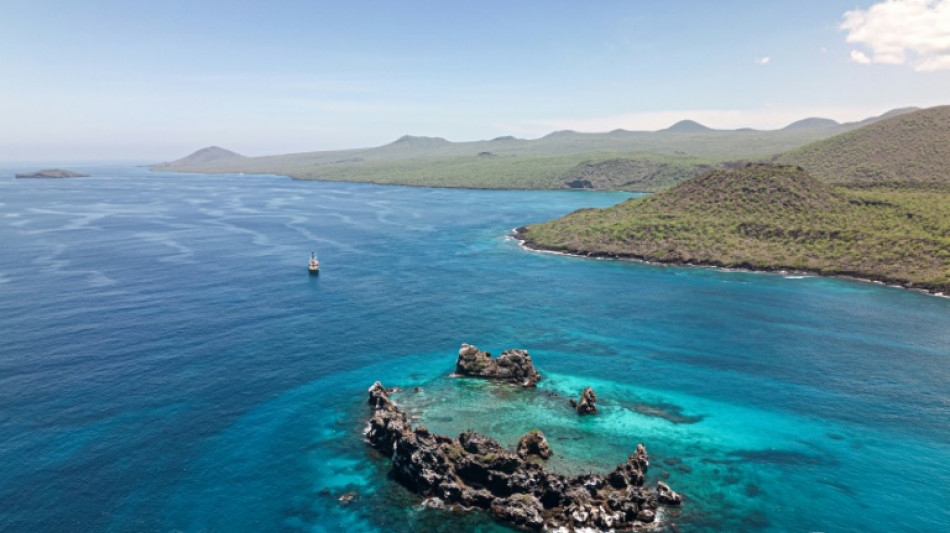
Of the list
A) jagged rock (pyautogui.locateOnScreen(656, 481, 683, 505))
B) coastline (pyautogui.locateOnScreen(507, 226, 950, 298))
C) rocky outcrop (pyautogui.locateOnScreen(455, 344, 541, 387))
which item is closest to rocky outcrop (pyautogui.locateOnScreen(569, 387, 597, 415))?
rocky outcrop (pyautogui.locateOnScreen(455, 344, 541, 387))

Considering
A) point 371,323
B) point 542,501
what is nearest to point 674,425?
point 542,501

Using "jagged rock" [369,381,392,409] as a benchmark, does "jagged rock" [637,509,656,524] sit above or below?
below

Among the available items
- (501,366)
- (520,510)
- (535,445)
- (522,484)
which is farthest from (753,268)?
(520,510)

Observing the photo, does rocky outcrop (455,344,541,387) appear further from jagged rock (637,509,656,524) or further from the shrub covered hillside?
the shrub covered hillside

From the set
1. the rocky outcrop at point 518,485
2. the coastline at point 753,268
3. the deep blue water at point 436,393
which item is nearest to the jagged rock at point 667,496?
the rocky outcrop at point 518,485

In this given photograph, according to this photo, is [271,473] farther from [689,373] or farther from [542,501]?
[689,373]

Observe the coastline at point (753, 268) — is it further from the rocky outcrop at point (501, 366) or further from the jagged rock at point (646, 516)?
the jagged rock at point (646, 516)
